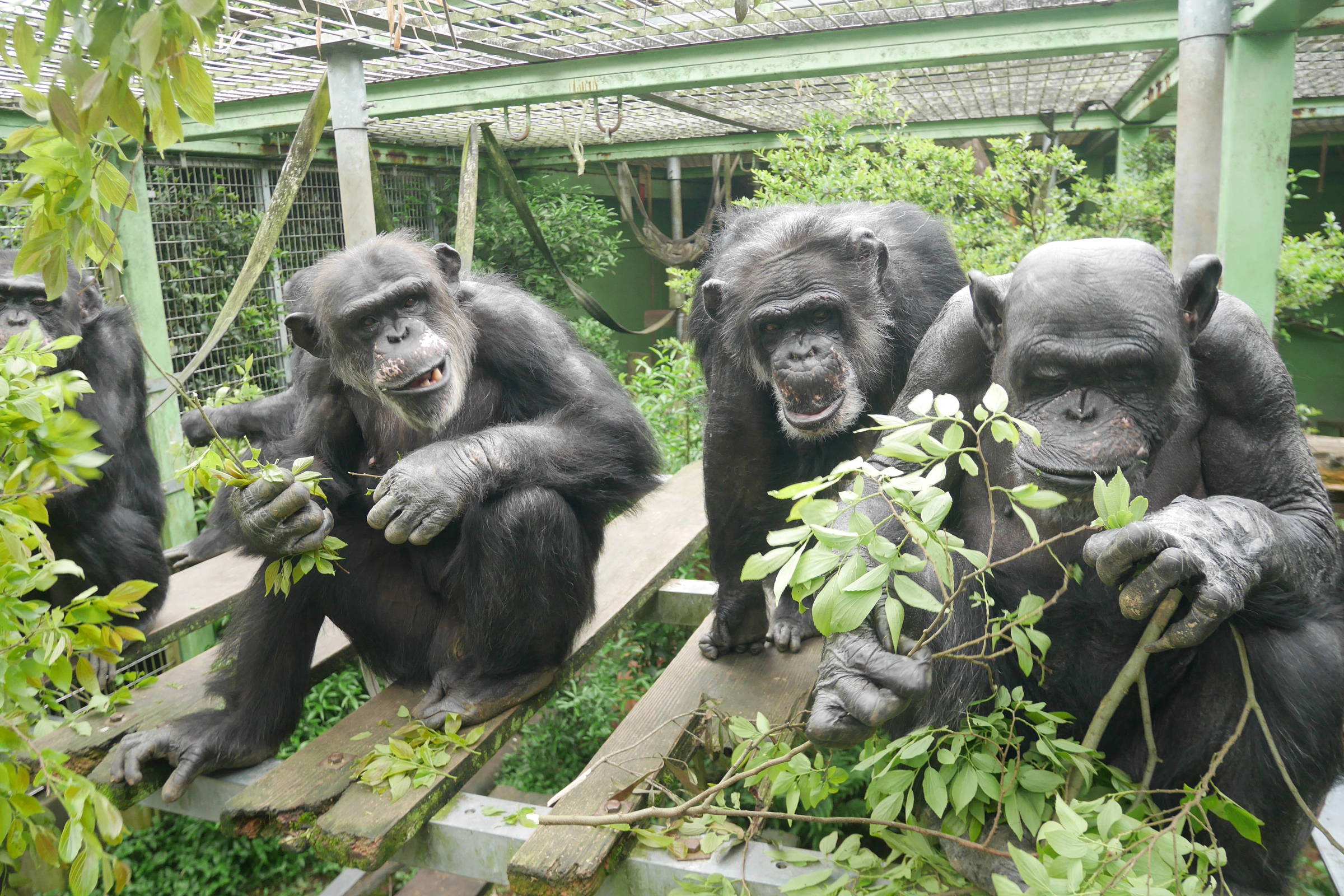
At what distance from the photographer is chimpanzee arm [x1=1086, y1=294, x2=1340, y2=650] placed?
1.92 meters

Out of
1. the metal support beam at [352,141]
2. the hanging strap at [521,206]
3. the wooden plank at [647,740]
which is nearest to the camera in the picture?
the wooden plank at [647,740]

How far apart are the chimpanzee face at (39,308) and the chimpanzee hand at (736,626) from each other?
2.73m

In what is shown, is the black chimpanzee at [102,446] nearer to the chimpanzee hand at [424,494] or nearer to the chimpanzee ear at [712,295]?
the chimpanzee hand at [424,494]

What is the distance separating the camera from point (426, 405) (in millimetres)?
3289

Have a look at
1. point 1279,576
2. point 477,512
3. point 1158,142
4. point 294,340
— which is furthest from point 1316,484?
point 1158,142

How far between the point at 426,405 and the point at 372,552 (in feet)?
1.87

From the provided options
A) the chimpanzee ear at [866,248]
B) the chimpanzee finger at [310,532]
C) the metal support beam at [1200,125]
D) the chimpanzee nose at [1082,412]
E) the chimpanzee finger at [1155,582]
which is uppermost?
the metal support beam at [1200,125]

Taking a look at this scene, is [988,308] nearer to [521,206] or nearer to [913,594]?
[913,594]

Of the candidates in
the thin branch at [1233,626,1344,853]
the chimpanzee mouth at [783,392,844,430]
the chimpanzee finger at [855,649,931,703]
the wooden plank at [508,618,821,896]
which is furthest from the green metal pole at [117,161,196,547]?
the thin branch at [1233,626,1344,853]

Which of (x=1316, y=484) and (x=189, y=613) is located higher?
(x=1316, y=484)

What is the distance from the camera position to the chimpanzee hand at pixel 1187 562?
1.90 meters

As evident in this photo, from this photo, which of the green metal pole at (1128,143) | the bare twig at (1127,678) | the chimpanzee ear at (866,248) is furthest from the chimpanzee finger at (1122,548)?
the green metal pole at (1128,143)

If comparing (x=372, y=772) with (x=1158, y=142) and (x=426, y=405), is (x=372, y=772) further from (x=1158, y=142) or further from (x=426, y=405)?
(x=1158, y=142)

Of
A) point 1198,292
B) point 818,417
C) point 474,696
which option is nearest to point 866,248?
point 818,417
